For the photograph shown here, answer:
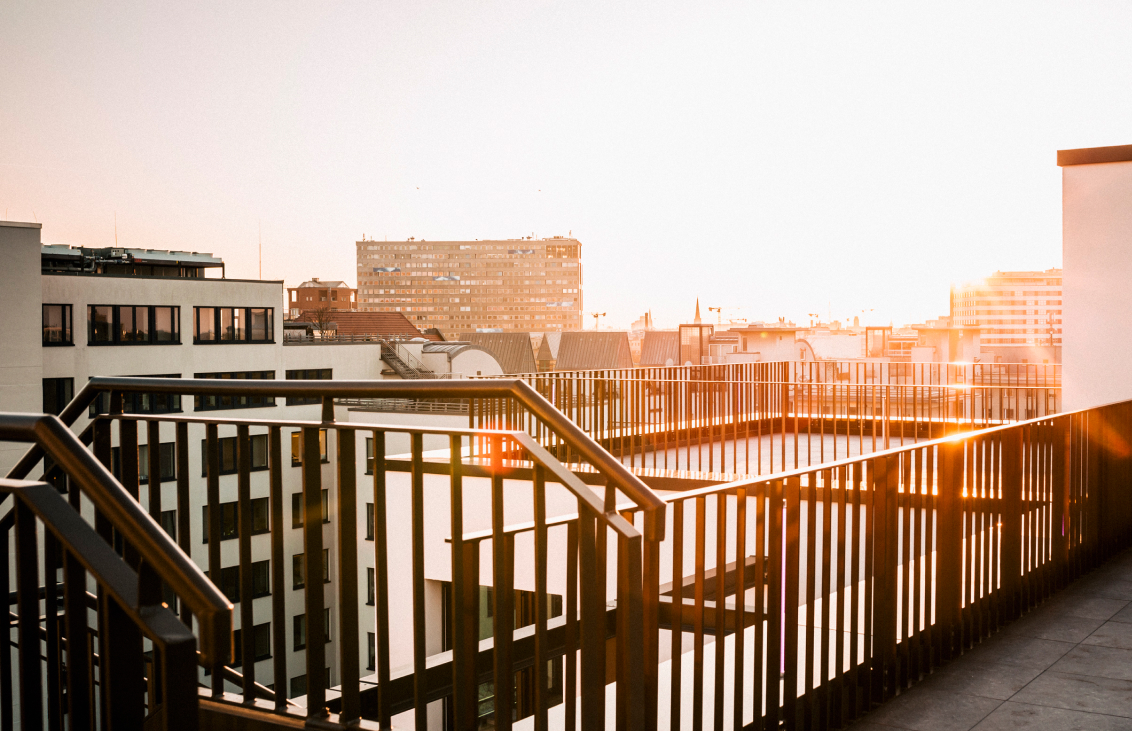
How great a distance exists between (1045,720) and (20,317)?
135 feet

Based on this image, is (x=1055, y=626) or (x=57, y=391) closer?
(x=1055, y=626)

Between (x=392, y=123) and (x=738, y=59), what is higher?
(x=392, y=123)

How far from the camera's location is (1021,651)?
4.49m

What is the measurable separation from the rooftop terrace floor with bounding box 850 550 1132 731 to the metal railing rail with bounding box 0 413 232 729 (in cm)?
290

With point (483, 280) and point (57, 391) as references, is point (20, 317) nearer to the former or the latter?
point (57, 391)

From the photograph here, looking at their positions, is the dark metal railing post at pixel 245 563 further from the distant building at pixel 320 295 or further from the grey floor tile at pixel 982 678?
the distant building at pixel 320 295

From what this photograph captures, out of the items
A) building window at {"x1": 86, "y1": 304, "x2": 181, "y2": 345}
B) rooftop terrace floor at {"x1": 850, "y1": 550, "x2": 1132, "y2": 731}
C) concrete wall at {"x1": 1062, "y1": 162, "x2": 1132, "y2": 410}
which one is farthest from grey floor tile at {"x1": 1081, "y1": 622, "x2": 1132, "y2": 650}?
building window at {"x1": 86, "y1": 304, "x2": 181, "y2": 345}

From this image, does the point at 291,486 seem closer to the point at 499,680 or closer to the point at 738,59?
the point at 738,59

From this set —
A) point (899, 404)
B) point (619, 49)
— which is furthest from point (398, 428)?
point (619, 49)

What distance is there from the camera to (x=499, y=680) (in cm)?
257

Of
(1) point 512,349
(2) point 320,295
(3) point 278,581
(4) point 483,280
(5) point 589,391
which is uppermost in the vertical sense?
(4) point 483,280

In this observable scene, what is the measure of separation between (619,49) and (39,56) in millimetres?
39071

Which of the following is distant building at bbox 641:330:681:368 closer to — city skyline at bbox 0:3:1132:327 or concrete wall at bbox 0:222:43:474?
city skyline at bbox 0:3:1132:327

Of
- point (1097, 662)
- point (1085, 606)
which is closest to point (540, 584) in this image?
point (1097, 662)
